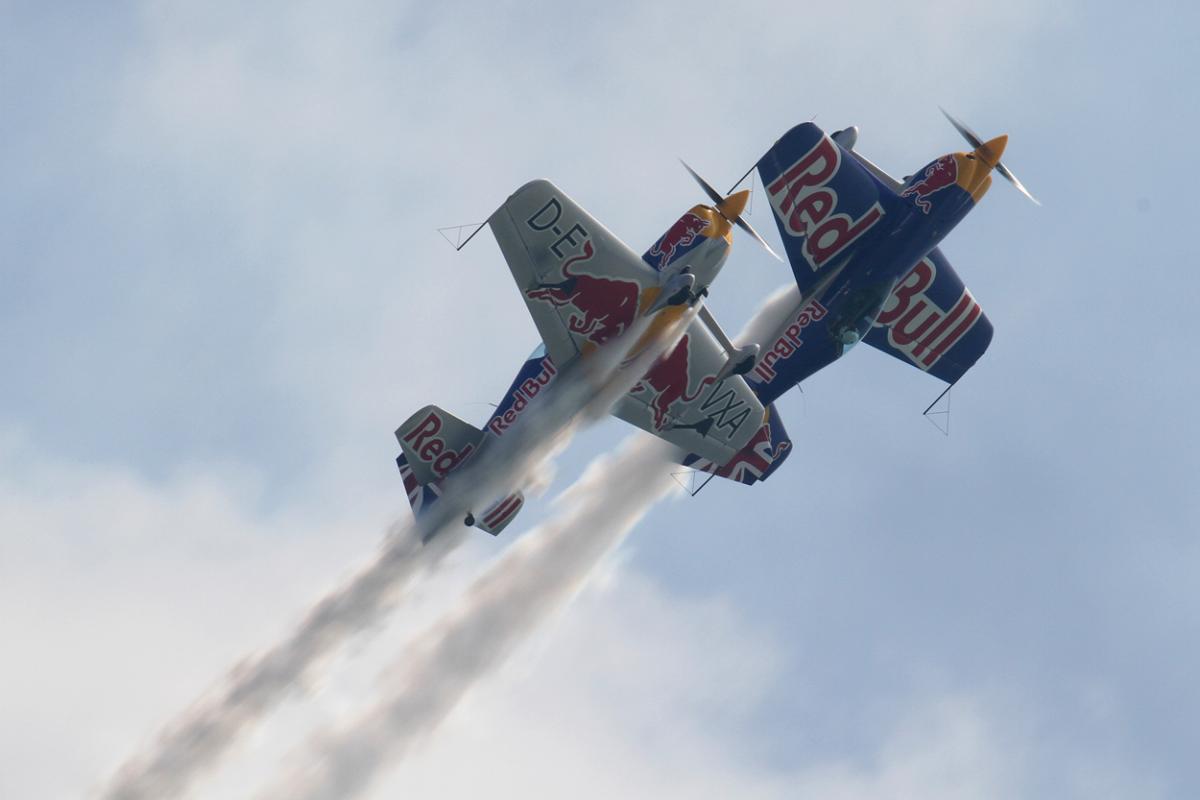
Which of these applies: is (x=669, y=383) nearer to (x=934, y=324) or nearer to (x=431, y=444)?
(x=431, y=444)

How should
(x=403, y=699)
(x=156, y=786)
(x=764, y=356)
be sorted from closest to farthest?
1. (x=156, y=786)
2. (x=403, y=699)
3. (x=764, y=356)

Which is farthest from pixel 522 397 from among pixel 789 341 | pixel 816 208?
pixel 816 208

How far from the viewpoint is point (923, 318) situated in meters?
59.4

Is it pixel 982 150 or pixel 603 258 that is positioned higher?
pixel 603 258

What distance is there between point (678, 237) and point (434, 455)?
9.99 metres

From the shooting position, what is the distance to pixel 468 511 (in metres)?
54.1

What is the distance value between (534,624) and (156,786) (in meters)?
11.9

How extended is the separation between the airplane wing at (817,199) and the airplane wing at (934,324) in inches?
130

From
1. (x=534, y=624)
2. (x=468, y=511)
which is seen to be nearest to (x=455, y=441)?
(x=468, y=511)

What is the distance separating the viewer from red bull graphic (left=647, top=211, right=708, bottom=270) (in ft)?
167

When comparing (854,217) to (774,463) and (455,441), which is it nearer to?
(774,463)

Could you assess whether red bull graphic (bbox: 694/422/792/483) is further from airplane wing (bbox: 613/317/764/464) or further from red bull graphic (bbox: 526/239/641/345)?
red bull graphic (bbox: 526/239/641/345)

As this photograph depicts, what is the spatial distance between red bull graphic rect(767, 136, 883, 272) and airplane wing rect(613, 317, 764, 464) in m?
4.77

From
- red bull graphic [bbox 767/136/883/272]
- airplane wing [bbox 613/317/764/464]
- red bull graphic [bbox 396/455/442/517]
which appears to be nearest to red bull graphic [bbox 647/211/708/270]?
airplane wing [bbox 613/317/764/464]
